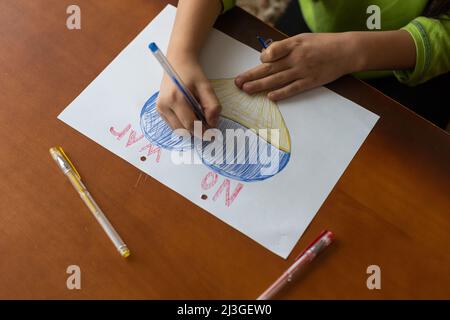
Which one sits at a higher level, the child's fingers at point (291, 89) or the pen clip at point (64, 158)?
the child's fingers at point (291, 89)

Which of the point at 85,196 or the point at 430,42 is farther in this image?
the point at 430,42

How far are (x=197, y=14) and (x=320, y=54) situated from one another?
0.56 feet

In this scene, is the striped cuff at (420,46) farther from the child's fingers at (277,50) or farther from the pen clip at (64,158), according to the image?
the pen clip at (64,158)

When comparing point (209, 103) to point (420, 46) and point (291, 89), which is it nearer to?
point (291, 89)

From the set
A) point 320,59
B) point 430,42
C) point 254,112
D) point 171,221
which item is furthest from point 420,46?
point 171,221

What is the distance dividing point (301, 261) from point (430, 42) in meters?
0.37

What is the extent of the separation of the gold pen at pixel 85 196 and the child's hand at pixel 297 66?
0.23 m

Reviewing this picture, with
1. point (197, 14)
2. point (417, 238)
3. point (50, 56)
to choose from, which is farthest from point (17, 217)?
point (417, 238)

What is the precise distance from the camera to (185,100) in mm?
512

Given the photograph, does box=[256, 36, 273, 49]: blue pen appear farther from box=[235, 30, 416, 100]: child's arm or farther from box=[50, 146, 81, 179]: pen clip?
box=[50, 146, 81, 179]: pen clip

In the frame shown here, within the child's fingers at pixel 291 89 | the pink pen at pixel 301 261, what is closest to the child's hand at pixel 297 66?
the child's fingers at pixel 291 89

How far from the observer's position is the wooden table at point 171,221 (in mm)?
447
